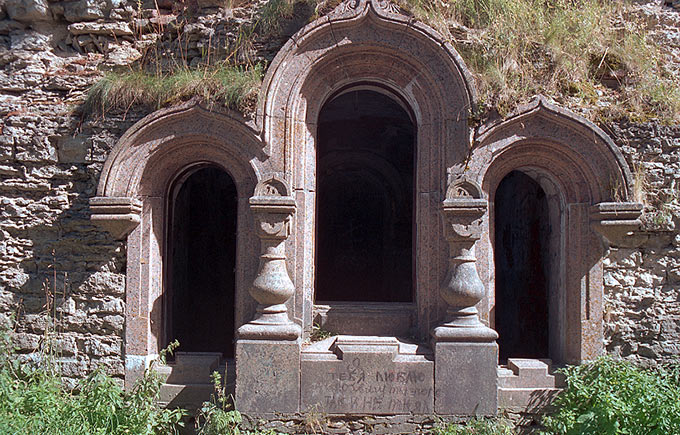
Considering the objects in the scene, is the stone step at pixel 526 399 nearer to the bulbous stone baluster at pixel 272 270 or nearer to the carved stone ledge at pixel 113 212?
the bulbous stone baluster at pixel 272 270

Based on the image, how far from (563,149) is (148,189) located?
168 inches

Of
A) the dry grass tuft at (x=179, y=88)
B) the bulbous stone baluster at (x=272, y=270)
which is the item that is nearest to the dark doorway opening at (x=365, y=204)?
the dry grass tuft at (x=179, y=88)

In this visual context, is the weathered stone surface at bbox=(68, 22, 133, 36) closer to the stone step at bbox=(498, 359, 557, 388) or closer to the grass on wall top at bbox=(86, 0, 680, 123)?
the grass on wall top at bbox=(86, 0, 680, 123)

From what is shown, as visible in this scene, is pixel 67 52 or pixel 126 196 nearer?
pixel 126 196

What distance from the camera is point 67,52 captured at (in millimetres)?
6051

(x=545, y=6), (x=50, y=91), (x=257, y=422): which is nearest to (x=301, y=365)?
(x=257, y=422)

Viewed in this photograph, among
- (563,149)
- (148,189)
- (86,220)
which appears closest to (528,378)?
(563,149)

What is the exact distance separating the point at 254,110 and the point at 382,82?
1414 mm

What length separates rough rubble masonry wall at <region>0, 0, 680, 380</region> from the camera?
5.46m

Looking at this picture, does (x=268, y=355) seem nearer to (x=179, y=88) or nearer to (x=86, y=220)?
(x=86, y=220)

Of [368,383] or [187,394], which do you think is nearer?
[368,383]

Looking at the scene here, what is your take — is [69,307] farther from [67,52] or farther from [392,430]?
[392,430]

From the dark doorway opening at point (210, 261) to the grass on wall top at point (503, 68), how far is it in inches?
88.3

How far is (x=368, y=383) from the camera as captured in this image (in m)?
5.10
